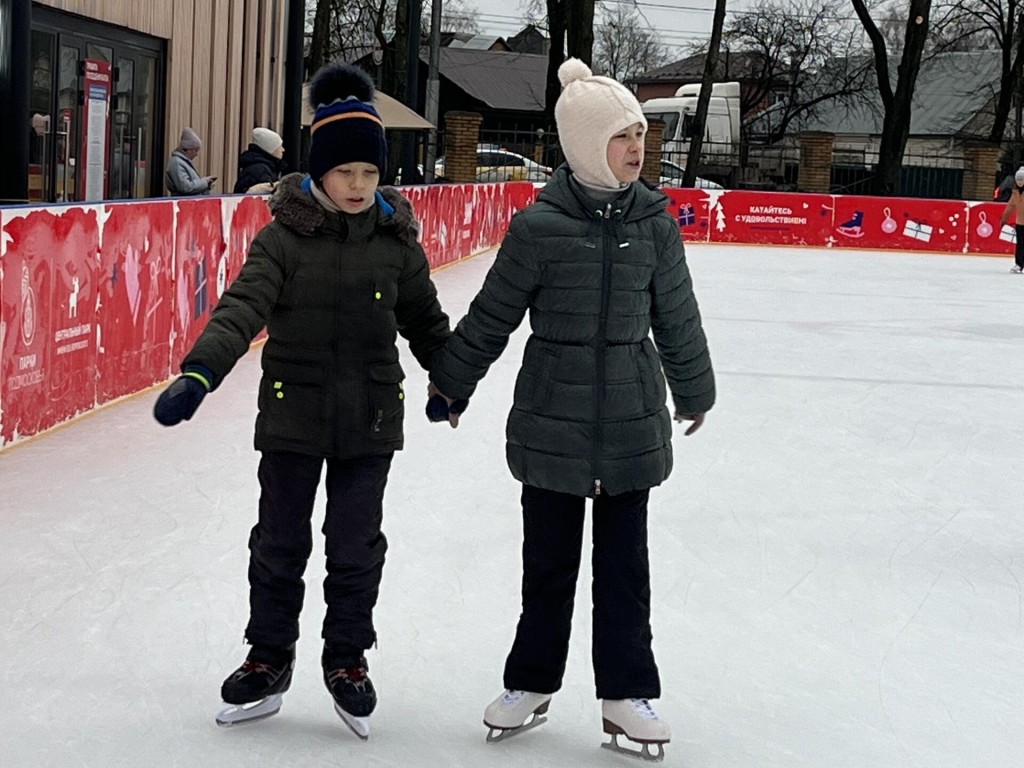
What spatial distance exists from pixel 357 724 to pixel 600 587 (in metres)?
0.58

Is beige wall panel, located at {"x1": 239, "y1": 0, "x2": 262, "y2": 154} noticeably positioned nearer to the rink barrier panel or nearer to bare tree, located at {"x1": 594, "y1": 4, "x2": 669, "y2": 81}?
the rink barrier panel

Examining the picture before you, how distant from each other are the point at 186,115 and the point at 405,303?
13185 millimetres

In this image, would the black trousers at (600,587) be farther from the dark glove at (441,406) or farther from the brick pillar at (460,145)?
the brick pillar at (460,145)

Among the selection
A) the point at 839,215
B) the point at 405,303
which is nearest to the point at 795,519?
the point at 405,303

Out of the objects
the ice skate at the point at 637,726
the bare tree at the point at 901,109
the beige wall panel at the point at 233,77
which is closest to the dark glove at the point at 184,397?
the ice skate at the point at 637,726

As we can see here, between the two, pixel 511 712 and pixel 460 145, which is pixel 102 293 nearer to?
pixel 511 712

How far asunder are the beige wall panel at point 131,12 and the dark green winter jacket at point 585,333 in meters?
9.77

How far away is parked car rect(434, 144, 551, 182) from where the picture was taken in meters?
31.0

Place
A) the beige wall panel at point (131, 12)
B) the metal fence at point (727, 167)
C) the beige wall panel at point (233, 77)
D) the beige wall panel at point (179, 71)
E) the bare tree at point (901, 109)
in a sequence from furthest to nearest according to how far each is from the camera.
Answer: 1. the bare tree at point (901, 109)
2. the metal fence at point (727, 167)
3. the beige wall panel at point (233, 77)
4. the beige wall panel at point (179, 71)
5. the beige wall panel at point (131, 12)

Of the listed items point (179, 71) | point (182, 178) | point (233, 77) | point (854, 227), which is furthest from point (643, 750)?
point (854, 227)

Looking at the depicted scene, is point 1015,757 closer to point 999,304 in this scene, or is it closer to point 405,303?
point 405,303

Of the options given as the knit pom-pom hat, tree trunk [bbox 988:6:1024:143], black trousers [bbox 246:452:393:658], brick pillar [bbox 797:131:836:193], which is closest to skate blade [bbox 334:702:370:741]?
black trousers [bbox 246:452:393:658]

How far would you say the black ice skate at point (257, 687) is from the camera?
3.35m

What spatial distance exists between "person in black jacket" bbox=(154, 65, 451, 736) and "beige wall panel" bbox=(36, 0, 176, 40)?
9548 millimetres
